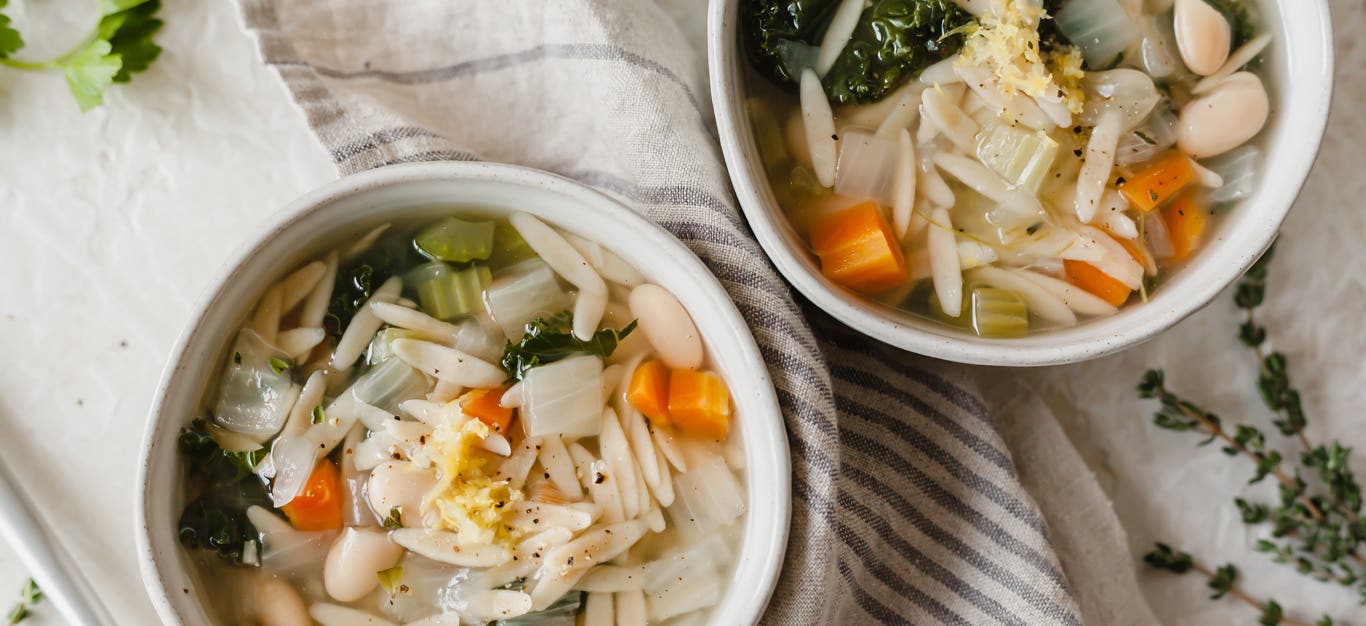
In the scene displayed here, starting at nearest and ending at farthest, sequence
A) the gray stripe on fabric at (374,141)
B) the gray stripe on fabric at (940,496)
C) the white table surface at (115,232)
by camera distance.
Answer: the gray stripe on fabric at (374,141) < the gray stripe on fabric at (940,496) < the white table surface at (115,232)

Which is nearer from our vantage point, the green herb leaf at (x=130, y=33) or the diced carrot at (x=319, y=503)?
the diced carrot at (x=319, y=503)

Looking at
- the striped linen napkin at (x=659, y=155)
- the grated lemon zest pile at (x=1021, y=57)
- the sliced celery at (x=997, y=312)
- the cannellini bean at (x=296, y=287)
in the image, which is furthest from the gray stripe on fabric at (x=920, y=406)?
the cannellini bean at (x=296, y=287)

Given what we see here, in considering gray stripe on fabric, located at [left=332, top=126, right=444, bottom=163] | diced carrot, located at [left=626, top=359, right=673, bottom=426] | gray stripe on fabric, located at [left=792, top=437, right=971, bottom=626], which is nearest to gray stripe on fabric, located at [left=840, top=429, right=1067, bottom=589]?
gray stripe on fabric, located at [left=792, top=437, right=971, bottom=626]

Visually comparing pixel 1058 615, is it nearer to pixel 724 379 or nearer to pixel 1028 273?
pixel 1028 273

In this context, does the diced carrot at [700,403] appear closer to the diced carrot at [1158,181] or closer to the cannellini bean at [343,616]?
the cannellini bean at [343,616]

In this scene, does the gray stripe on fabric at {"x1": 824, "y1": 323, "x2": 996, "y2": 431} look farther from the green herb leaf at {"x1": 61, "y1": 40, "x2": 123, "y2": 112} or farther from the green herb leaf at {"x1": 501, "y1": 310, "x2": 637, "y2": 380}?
the green herb leaf at {"x1": 61, "y1": 40, "x2": 123, "y2": 112}

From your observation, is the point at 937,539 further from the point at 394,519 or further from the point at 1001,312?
the point at 394,519

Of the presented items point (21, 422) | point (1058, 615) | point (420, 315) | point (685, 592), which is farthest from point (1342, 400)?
point (21, 422)

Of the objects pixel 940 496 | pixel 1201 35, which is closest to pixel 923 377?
pixel 940 496
